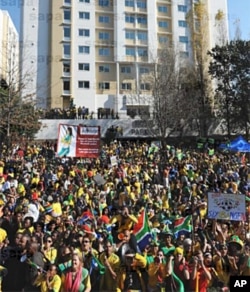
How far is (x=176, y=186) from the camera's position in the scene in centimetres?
1584

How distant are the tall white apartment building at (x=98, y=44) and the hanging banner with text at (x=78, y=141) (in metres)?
34.7

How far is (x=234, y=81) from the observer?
1519 inches

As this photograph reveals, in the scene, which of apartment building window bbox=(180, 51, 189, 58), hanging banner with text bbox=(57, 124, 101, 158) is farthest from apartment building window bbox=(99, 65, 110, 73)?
hanging banner with text bbox=(57, 124, 101, 158)

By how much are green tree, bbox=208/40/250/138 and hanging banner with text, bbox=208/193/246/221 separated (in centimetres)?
2949

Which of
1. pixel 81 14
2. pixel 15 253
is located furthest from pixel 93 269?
pixel 81 14

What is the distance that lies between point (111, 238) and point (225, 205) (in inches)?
94.7

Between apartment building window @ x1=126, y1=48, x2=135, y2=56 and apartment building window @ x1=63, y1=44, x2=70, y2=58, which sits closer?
apartment building window @ x1=63, y1=44, x2=70, y2=58

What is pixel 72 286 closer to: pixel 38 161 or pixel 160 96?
pixel 38 161

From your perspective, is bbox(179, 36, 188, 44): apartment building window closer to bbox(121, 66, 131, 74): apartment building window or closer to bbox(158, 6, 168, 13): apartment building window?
bbox(158, 6, 168, 13): apartment building window

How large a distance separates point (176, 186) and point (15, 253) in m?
8.81

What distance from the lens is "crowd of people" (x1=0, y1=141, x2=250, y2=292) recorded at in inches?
278

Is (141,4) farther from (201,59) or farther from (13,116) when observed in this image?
(13,116)

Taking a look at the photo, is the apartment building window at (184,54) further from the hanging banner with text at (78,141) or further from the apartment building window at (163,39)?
the hanging banner with text at (78,141)

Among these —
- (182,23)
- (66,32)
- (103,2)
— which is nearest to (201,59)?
(182,23)
